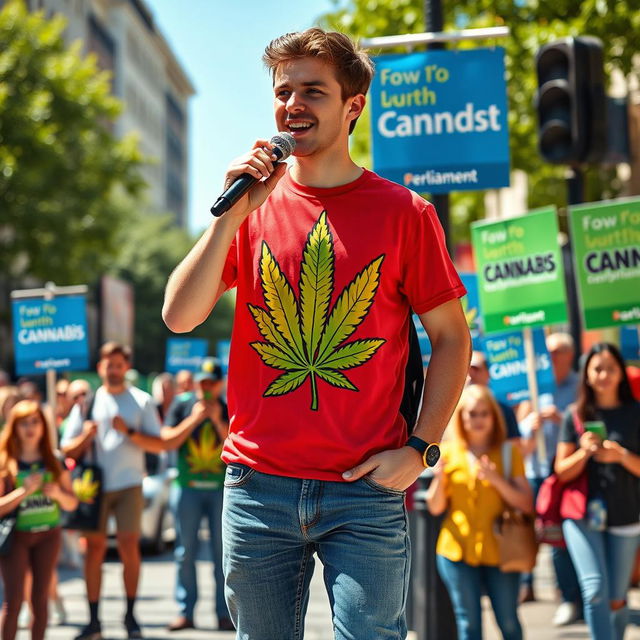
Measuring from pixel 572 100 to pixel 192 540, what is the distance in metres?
4.29

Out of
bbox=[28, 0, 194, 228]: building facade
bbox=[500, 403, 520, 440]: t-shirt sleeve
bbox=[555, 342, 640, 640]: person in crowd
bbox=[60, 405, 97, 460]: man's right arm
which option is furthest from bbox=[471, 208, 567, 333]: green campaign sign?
bbox=[28, 0, 194, 228]: building facade

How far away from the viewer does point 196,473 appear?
9828 millimetres

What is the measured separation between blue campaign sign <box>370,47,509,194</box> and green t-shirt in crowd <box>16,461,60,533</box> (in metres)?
2.95

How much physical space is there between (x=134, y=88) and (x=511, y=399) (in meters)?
75.2

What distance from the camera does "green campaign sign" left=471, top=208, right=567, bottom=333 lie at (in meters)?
8.89

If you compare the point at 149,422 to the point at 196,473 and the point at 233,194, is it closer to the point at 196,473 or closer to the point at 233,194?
the point at 196,473

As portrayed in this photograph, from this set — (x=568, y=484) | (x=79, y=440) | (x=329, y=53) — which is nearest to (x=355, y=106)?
(x=329, y=53)

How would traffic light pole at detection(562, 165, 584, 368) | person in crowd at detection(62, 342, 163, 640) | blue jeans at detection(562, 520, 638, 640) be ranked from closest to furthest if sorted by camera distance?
blue jeans at detection(562, 520, 638, 640)
person in crowd at detection(62, 342, 163, 640)
traffic light pole at detection(562, 165, 584, 368)

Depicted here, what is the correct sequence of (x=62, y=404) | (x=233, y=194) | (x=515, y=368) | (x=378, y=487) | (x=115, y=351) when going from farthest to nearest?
(x=62, y=404) → (x=515, y=368) → (x=115, y=351) → (x=378, y=487) → (x=233, y=194)

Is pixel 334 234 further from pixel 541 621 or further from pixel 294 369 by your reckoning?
pixel 541 621

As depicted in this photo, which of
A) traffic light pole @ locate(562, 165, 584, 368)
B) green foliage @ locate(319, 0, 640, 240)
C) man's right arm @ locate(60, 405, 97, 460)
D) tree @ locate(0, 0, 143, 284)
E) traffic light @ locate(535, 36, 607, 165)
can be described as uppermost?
tree @ locate(0, 0, 143, 284)

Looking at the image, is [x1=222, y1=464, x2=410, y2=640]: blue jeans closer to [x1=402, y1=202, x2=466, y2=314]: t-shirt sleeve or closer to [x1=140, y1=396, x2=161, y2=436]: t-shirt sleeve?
[x1=402, y1=202, x2=466, y2=314]: t-shirt sleeve

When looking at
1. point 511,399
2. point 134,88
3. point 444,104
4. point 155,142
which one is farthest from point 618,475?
point 155,142

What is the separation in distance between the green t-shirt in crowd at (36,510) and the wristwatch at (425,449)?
5073 millimetres
